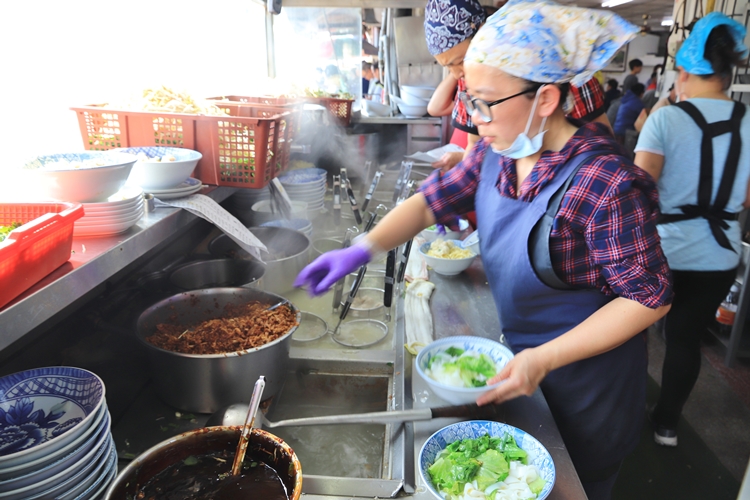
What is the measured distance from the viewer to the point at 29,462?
0.97 metres

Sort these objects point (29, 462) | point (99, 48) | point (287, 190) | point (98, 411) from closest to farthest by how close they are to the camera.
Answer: point (29, 462) → point (98, 411) → point (99, 48) → point (287, 190)

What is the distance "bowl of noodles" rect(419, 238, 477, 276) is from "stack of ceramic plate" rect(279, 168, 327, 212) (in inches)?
42.0

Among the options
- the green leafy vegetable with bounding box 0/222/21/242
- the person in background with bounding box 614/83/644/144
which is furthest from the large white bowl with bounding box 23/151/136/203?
the person in background with bounding box 614/83/644/144

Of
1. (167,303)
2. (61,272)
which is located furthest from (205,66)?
(61,272)

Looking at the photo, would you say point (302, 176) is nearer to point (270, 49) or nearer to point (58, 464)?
point (270, 49)

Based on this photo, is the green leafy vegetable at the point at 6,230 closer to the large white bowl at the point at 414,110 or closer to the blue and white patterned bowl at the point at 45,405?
the blue and white patterned bowl at the point at 45,405

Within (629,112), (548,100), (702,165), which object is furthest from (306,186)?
(629,112)

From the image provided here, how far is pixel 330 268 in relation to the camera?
1.75 metres

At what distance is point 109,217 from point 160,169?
394mm

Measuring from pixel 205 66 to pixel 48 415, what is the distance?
340 cm

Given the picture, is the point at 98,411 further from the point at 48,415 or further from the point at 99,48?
the point at 99,48

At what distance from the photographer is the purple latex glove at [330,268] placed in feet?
5.61

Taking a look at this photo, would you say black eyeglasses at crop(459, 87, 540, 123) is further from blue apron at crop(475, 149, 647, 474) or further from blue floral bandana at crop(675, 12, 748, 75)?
blue floral bandana at crop(675, 12, 748, 75)

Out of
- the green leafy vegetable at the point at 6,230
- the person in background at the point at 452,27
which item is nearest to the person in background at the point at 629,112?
the person in background at the point at 452,27
